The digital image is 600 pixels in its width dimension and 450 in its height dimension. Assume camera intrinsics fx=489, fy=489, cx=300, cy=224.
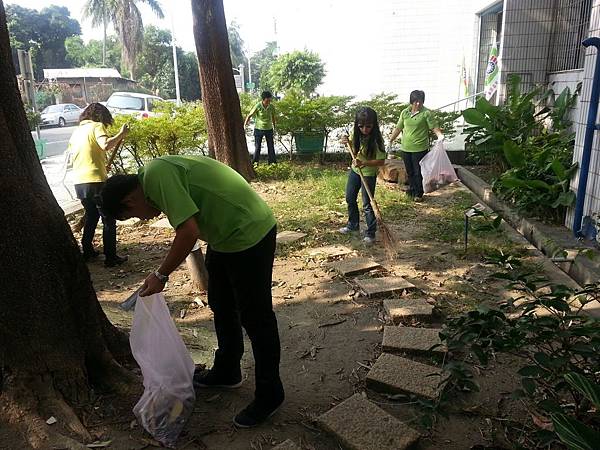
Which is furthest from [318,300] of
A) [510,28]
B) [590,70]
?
[510,28]

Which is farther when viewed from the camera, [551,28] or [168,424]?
[551,28]

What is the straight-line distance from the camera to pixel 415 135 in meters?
7.16

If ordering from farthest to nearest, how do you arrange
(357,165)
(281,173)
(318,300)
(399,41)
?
(399,41)
(281,173)
(357,165)
(318,300)

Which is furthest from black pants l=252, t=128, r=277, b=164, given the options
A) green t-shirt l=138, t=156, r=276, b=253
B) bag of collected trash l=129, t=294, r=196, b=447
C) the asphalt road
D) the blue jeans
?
the asphalt road

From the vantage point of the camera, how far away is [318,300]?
13.6ft

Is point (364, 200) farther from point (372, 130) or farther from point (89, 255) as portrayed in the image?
point (89, 255)

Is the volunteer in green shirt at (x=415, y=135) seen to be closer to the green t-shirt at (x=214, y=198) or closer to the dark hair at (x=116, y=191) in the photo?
the green t-shirt at (x=214, y=198)

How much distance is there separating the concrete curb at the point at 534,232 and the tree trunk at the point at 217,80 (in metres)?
4.14

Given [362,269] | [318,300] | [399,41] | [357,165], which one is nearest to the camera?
[318,300]

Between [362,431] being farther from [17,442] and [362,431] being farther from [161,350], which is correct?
[17,442]

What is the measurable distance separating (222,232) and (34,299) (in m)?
0.90

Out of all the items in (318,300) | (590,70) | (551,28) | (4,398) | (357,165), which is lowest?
(318,300)

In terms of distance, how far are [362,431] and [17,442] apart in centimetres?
153

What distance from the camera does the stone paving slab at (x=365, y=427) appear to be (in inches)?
88.2
